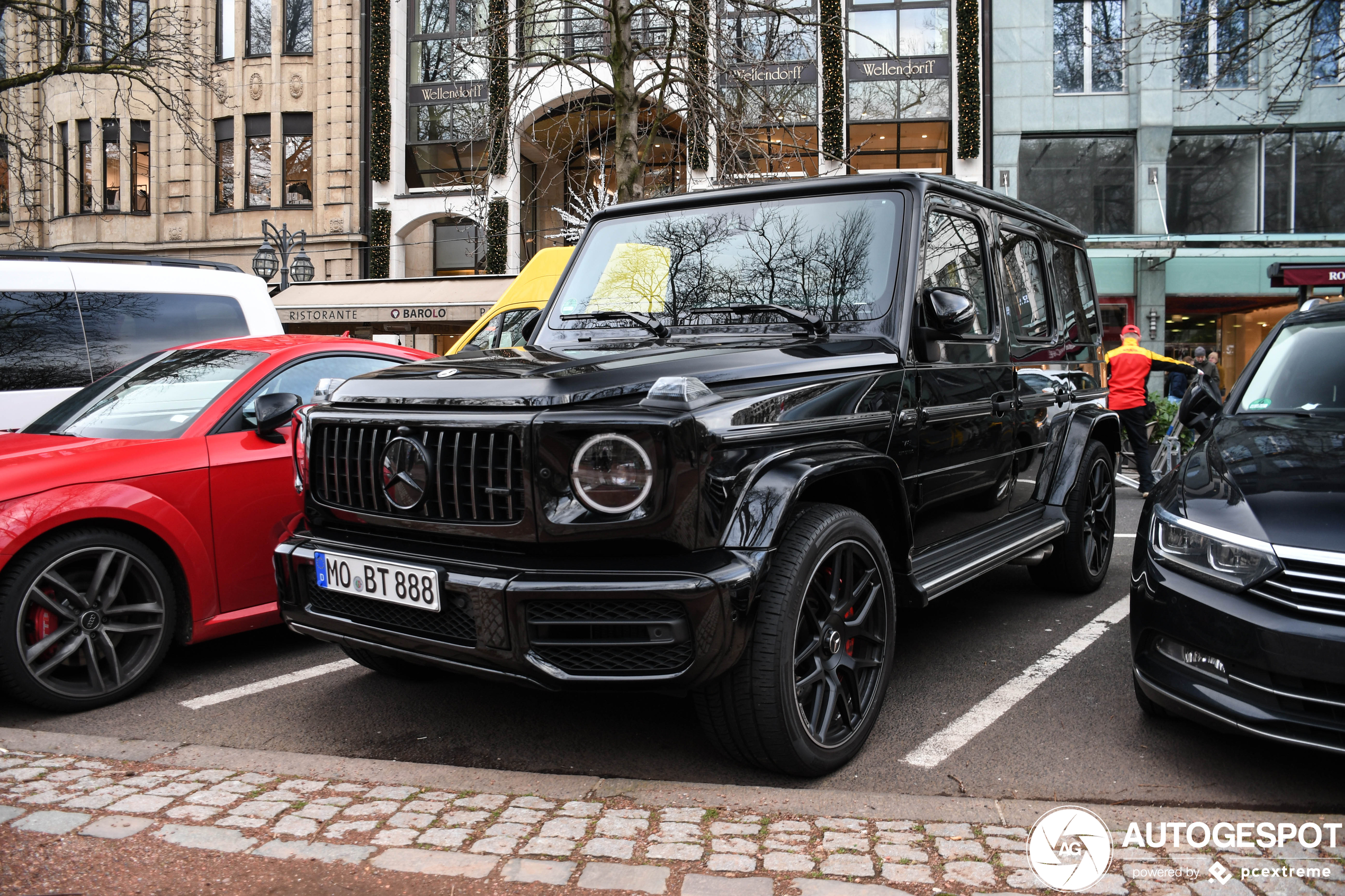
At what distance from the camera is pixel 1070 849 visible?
2570 mm

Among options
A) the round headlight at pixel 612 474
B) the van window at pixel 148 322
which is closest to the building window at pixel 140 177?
the van window at pixel 148 322

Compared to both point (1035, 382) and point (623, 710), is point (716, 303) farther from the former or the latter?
point (1035, 382)

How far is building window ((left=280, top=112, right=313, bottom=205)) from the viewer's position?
86.6 feet

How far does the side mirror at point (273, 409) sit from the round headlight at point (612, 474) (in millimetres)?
2178

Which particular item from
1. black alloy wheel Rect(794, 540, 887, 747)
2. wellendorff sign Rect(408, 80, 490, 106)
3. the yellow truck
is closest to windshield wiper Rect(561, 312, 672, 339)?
black alloy wheel Rect(794, 540, 887, 747)

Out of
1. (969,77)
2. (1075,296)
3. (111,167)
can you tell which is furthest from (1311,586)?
(111,167)

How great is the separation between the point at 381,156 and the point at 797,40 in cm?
1688

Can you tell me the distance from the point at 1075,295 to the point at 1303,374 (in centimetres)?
156

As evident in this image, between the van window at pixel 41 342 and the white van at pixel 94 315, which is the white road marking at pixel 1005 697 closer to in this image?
the white van at pixel 94 315

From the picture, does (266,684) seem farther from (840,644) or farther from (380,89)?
(380,89)

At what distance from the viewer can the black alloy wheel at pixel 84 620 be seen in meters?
3.58

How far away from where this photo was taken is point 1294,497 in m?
2.98

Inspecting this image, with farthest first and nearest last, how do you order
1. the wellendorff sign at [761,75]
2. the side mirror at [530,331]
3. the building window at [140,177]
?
the building window at [140,177], the wellendorff sign at [761,75], the side mirror at [530,331]

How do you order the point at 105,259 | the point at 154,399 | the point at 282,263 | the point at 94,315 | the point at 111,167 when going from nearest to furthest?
the point at 154,399, the point at 94,315, the point at 105,259, the point at 282,263, the point at 111,167
